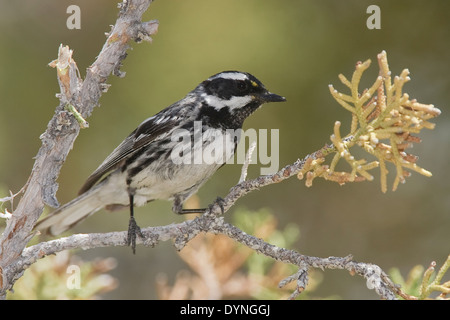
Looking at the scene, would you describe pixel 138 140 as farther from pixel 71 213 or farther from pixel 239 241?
pixel 239 241

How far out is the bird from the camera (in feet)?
10.5

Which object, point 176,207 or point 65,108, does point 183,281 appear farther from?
point 65,108

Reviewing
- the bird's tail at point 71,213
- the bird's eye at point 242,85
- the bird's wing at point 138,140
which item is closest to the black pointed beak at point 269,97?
the bird's eye at point 242,85

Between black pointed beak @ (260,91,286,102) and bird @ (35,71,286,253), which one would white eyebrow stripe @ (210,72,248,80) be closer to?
bird @ (35,71,286,253)

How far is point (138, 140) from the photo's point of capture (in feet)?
11.1

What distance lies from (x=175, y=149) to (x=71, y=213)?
778mm

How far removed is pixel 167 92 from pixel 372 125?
2072 millimetres

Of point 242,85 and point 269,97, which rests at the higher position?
point 242,85

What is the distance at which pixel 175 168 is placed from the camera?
3217 mm

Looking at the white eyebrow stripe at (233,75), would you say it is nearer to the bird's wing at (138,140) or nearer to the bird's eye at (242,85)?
the bird's eye at (242,85)

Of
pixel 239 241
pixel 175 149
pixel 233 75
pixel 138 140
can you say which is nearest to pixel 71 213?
pixel 138 140

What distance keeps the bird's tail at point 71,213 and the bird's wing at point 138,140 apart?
6 centimetres

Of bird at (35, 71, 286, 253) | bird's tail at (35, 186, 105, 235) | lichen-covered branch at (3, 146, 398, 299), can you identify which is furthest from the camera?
bird's tail at (35, 186, 105, 235)

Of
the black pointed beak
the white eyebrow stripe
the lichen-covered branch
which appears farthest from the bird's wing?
the lichen-covered branch
